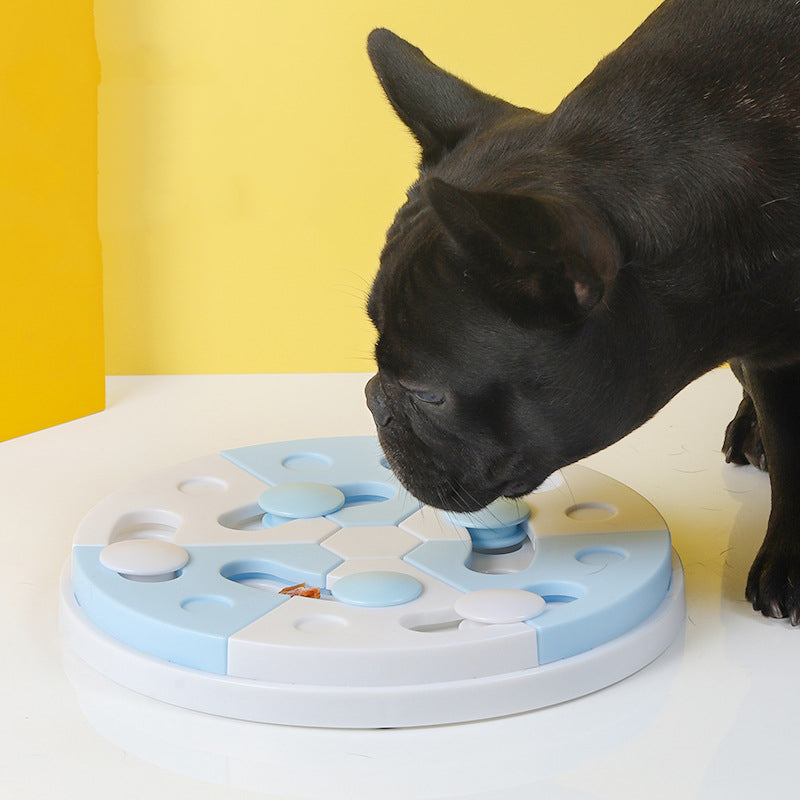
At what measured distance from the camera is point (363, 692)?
1.18 metres

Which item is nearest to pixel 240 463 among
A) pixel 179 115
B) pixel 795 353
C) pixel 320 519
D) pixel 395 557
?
pixel 320 519

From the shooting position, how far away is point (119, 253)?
2.62 m

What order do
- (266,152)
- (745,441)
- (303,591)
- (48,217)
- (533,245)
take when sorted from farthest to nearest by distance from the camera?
(266,152) → (48,217) → (745,441) → (303,591) → (533,245)

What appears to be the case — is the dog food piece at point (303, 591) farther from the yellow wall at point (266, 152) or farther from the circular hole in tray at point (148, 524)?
the yellow wall at point (266, 152)

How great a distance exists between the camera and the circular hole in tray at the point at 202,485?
1680 millimetres

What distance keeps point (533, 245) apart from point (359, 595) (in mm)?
463

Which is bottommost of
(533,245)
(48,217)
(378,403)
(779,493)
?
(779,493)

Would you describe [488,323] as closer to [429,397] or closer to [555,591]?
[429,397]

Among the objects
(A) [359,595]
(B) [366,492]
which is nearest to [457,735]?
(A) [359,595]

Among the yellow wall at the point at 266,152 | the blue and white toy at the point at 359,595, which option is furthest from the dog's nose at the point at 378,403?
the yellow wall at the point at 266,152

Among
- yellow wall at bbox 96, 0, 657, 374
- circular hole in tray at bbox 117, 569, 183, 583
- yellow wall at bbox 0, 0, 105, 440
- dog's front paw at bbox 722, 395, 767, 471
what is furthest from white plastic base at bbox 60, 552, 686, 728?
yellow wall at bbox 96, 0, 657, 374

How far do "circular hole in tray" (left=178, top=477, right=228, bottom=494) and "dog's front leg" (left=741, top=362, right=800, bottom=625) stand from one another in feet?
2.32

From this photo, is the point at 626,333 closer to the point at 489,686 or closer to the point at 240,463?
the point at 489,686

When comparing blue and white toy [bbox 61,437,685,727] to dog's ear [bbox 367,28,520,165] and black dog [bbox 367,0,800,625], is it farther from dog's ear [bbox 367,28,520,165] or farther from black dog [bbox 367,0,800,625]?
dog's ear [bbox 367,28,520,165]
